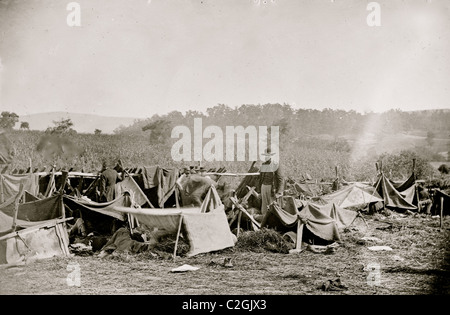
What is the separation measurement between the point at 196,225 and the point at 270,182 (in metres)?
3.55

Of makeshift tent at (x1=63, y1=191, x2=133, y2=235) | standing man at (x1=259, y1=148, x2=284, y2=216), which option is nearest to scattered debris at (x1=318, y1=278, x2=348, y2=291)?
standing man at (x1=259, y1=148, x2=284, y2=216)

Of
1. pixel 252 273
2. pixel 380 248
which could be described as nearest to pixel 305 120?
pixel 380 248

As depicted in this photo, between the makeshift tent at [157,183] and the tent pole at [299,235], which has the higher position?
the makeshift tent at [157,183]

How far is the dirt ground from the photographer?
6.47 meters

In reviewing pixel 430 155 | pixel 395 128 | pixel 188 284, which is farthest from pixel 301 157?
pixel 188 284

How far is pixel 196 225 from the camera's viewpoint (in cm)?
865

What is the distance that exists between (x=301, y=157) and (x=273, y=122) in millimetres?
10447

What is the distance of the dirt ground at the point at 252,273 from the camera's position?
21.2 ft

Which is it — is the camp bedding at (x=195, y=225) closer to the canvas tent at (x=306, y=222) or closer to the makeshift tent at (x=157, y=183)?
the canvas tent at (x=306, y=222)

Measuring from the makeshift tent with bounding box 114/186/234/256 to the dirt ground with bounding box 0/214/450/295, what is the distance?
21cm

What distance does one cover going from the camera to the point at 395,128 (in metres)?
39.5

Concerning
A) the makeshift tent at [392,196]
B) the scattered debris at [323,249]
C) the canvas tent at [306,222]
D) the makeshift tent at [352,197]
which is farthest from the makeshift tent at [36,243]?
the makeshift tent at [392,196]

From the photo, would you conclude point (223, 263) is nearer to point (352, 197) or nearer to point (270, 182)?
point (270, 182)

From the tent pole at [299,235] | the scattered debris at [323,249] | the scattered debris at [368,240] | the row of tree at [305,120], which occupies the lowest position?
the scattered debris at [368,240]
